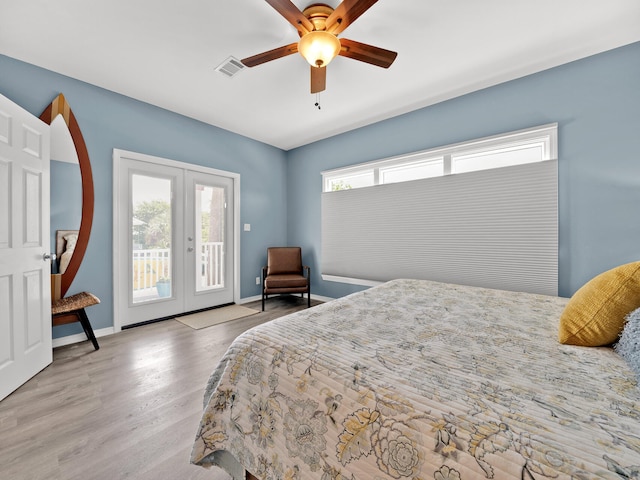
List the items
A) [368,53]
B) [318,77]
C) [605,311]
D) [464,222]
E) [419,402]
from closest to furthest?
1. [419,402]
2. [605,311]
3. [368,53]
4. [318,77]
5. [464,222]

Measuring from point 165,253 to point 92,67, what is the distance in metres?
2.04

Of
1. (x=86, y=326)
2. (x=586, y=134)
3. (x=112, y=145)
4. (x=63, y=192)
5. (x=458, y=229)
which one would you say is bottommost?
(x=86, y=326)

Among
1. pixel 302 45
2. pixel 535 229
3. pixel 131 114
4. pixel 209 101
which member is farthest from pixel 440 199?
pixel 131 114

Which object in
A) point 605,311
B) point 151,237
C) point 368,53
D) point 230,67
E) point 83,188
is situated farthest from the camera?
point 151,237

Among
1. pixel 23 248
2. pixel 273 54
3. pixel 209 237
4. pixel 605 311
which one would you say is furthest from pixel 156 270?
pixel 605 311

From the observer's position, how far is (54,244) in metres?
2.59

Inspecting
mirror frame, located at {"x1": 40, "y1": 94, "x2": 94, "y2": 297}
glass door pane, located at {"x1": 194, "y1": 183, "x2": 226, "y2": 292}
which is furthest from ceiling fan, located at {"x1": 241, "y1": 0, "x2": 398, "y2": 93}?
glass door pane, located at {"x1": 194, "y1": 183, "x2": 226, "y2": 292}

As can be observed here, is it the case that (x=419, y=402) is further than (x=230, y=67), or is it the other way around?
(x=230, y=67)

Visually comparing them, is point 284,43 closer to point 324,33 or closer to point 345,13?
point 324,33

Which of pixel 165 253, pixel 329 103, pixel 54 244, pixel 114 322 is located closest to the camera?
pixel 54 244

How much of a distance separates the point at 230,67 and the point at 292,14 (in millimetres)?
1140

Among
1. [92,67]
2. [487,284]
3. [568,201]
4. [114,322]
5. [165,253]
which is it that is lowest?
[114,322]

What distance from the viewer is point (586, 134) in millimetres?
2332

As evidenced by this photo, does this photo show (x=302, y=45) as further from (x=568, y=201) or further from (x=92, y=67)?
(x=568, y=201)
